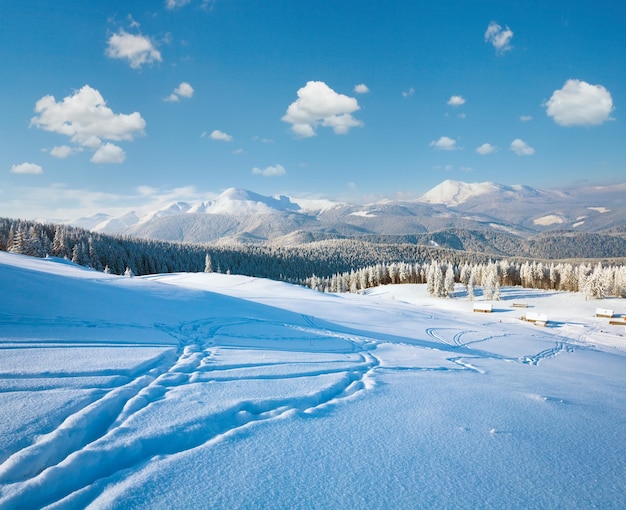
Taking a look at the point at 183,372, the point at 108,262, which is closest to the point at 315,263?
the point at 108,262

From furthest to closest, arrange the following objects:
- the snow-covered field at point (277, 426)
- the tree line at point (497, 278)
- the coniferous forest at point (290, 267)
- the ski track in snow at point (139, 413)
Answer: the tree line at point (497, 278)
the coniferous forest at point (290, 267)
the snow-covered field at point (277, 426)
the ski track in snow at point (139, 413)

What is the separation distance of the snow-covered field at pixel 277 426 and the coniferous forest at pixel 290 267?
64025 millimetres

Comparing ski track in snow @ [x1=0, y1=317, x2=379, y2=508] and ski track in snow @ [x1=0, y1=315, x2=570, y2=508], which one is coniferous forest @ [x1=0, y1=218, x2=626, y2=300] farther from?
ski track in snow @ [x1=0, y1=317, x2=379, y2=508]

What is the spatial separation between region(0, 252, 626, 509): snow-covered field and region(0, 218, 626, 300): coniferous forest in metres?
64.0

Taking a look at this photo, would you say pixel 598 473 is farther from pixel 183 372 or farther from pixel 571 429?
pixel 183 372

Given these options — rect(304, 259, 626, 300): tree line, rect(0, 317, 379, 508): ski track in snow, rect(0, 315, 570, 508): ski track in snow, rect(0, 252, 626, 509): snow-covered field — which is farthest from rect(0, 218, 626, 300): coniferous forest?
rect(0, 317, 379, 508): ski track in snow

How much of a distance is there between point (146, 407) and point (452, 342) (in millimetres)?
17718

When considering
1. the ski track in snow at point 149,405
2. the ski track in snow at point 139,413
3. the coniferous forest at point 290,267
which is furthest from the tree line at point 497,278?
the ski track in snow at point 139,413

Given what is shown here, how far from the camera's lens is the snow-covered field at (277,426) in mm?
3668

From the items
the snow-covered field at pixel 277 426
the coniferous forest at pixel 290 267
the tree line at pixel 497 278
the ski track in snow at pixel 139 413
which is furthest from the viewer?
the tree line at pixel 497 278

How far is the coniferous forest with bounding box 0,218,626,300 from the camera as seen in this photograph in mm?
74312

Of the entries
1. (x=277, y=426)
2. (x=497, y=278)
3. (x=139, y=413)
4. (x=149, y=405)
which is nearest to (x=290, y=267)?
(x=497, y=278)

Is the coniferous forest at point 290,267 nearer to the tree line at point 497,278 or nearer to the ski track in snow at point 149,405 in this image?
the tree line at point 497,278

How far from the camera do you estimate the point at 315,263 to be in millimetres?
175500
